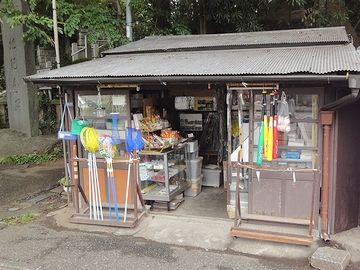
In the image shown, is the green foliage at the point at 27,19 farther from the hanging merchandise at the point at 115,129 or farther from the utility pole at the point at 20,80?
the hanging merchandise at the point at 115,129

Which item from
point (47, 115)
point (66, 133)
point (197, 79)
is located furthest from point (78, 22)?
point (197, 79)

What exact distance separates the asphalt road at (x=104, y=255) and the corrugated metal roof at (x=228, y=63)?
249cm

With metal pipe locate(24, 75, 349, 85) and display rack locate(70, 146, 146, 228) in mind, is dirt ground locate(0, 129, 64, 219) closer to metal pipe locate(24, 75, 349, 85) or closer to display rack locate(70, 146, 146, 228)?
display rack locate(70, 146, 146, 228)

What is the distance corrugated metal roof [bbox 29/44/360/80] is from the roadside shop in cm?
2

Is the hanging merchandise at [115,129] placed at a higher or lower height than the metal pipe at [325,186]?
higher

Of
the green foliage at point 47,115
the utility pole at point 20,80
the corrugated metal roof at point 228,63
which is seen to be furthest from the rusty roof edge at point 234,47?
the green foliage at point 47,115

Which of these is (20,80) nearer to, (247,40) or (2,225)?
(2,225)

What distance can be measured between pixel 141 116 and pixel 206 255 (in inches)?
109

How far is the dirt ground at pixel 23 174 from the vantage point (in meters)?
8.14

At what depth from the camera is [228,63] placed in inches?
230

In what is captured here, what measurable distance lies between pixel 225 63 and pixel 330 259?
10.2ft

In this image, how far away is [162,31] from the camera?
1151 cm

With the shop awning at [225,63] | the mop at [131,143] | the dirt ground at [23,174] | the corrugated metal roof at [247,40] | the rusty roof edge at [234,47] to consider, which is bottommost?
the dirt ground at [23,174]

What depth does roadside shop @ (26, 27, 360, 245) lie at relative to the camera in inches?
211
